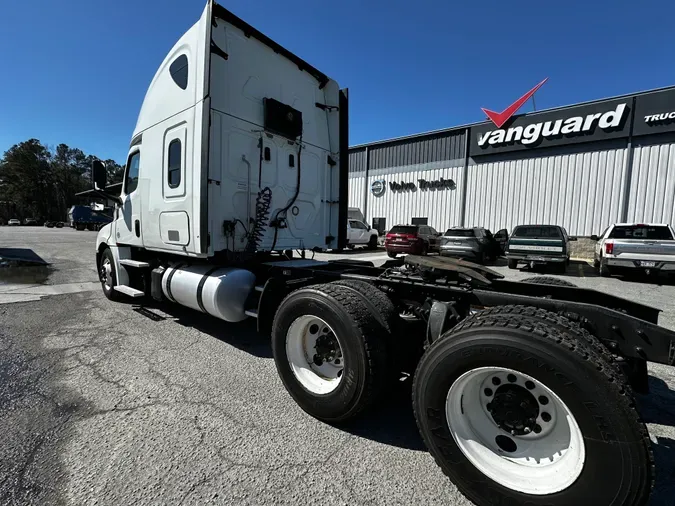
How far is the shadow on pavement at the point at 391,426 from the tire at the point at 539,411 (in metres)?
0.50

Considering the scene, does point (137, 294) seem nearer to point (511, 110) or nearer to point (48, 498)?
point (48, 498)

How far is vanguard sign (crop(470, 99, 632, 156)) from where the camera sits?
1780cm

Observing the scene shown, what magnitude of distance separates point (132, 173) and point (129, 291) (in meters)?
2.04

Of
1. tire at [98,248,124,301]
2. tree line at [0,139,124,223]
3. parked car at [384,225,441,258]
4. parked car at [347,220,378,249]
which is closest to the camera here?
tire at [98,248,124,301]

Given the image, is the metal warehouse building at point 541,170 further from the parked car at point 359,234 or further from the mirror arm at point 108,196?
the mirror arm at point 108,196

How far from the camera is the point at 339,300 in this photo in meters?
2.70

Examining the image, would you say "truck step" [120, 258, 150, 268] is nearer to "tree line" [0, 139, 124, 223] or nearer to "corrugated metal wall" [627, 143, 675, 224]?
"corrugated metal wall" [627, 143, 675, 224]

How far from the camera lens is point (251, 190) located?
15.1 feet

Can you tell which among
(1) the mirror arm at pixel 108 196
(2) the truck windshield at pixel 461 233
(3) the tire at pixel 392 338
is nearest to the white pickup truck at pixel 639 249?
(2) the truck windshield at pixel 461 233

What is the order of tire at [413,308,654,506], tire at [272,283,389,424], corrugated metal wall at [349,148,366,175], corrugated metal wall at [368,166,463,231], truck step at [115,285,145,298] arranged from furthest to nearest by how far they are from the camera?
corrugated metal wall at [349,148,366,175] < corrugated metal wall at [368,166,463,231] < truck step at [115,285,145,298] < tire at [272,283,389,424] < tire at [413,308,654,506]

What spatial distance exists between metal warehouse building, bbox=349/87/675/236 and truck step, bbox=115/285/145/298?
21.3m

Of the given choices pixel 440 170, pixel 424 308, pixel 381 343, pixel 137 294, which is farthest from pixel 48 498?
pixel 440 170

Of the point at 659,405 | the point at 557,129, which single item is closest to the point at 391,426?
the point at 659,405

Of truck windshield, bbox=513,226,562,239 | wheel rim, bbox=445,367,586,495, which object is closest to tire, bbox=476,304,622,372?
wheel rim, bbox=445,367,586,495
